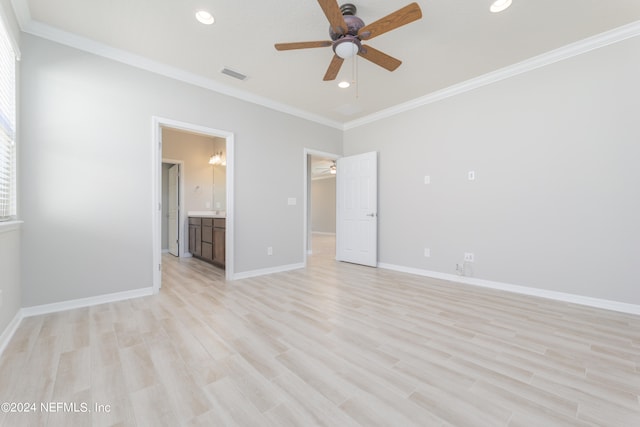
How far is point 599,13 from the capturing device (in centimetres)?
232

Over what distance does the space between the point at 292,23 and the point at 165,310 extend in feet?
9.71

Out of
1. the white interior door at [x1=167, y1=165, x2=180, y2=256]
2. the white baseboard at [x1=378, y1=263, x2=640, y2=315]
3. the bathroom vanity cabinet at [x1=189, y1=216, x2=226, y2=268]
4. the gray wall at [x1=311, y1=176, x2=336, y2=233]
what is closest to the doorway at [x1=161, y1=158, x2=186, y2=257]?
the white interior door at [x1=167, y1=165, x2=180, y2=256]

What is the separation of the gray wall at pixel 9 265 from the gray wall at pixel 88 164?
0.16 metres

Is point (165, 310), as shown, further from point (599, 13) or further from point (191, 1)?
point (599, 13)

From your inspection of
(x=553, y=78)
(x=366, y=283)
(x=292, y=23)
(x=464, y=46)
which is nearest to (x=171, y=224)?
(x=366, y=283)

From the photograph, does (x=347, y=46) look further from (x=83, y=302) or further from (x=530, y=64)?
(x=83, y=302)

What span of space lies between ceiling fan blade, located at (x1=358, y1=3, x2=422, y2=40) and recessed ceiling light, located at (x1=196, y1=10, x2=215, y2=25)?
1.35 m

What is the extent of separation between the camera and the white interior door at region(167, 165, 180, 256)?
565cm

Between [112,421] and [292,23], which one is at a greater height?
[292,23]

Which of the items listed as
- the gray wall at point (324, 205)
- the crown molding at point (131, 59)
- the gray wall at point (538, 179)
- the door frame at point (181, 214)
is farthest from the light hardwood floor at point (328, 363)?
the gray wall at point (324, 205)

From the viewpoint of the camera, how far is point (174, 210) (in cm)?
585

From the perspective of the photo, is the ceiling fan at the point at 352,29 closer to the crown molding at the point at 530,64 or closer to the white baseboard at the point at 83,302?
the crown molding at the point at 530,64

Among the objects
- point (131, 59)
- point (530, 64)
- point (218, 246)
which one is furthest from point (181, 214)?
point (530, 64)

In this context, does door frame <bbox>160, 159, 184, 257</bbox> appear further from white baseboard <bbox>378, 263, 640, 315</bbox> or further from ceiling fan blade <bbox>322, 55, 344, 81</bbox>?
white baseboard <bbox>378, 263, 640, 315</bbox>
